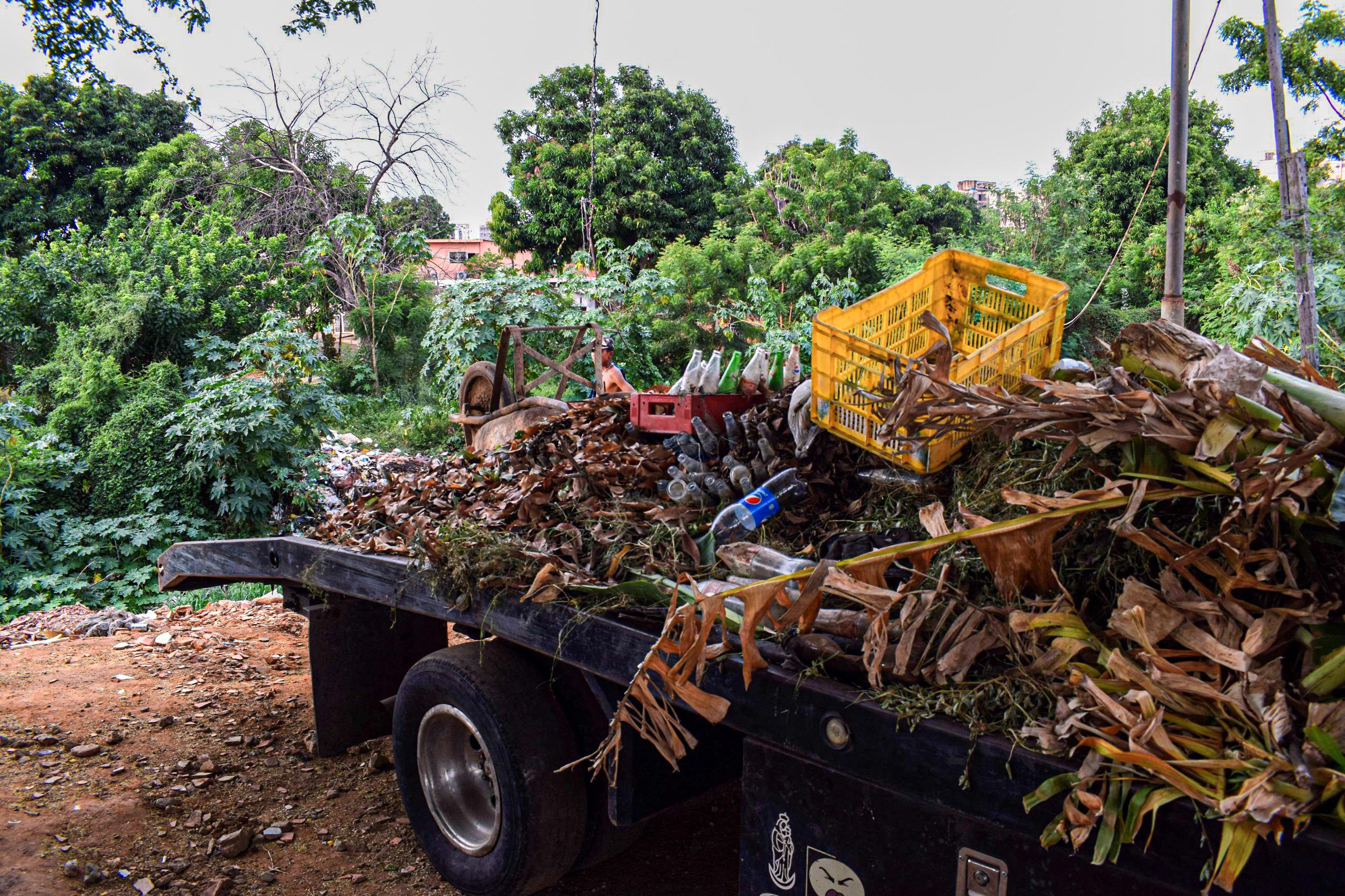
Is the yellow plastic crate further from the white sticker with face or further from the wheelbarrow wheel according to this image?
the wheelbarrow wheel

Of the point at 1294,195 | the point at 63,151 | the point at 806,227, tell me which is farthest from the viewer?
the point at 63,151

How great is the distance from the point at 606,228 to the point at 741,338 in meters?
10.6

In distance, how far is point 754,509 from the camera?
2275mm

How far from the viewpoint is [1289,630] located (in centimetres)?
125

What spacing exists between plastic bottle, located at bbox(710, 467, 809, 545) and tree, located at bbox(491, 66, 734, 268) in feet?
62.7

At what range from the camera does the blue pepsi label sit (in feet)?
7.46

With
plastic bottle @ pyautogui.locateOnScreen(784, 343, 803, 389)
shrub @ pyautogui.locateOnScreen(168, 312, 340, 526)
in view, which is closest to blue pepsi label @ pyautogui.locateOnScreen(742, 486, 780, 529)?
plastic bottle @ pyautogui.locateOnScreen(784, 343, 803, 389)

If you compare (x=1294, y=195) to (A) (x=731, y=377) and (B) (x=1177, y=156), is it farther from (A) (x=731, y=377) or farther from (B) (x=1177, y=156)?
(A) (x=731, y=377)

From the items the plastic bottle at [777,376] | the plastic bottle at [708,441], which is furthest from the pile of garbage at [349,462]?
the plastic bottle at [708,441]

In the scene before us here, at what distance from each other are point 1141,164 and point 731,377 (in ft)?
77.2

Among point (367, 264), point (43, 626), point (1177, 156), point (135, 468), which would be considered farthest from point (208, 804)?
point (367, 264)

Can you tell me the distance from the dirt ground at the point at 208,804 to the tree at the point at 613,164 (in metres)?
17.4

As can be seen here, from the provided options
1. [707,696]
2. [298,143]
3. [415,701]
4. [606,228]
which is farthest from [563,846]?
[606,228]

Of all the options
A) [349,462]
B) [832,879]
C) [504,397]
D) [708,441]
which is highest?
[504,397]
